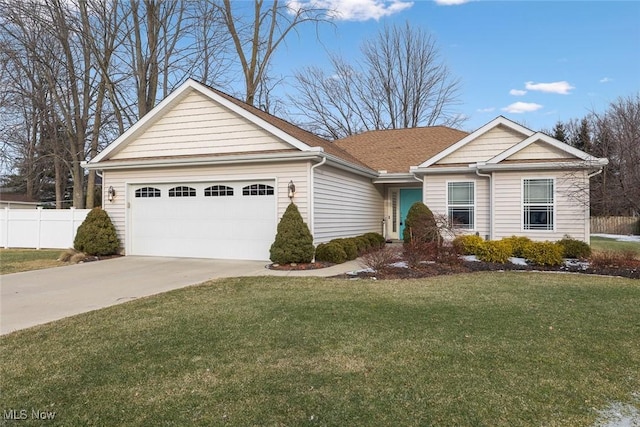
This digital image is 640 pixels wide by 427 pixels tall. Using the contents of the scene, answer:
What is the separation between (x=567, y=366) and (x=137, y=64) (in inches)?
956

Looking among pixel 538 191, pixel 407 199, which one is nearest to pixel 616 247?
pixel 538 191

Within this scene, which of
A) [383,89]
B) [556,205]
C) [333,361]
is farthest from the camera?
[383,89]

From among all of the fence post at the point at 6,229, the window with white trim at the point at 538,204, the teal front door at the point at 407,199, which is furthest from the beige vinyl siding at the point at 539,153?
the fence post at the point at 6,229

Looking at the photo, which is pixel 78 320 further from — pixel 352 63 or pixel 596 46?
pixel 352 63

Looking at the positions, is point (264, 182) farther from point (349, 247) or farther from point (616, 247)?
point (616, 247)

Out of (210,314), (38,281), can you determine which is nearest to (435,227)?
(210,314)

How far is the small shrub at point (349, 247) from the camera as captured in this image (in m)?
Answer: 12.1

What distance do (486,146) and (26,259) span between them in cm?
1505

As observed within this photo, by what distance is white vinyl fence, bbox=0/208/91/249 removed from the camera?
632 inches

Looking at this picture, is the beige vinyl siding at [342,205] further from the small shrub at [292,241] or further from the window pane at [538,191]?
the window pane at [538,191]

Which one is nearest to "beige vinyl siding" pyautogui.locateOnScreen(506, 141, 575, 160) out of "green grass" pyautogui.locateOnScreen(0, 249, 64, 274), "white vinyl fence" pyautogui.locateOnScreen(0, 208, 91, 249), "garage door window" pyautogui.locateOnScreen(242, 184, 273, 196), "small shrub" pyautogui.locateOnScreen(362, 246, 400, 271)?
"small shrub" pyautogui.locateOnScreen(362, 246, 400, 271)

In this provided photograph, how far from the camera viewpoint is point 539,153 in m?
12.6

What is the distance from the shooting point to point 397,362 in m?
4.11

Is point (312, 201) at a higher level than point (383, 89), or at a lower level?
lower
